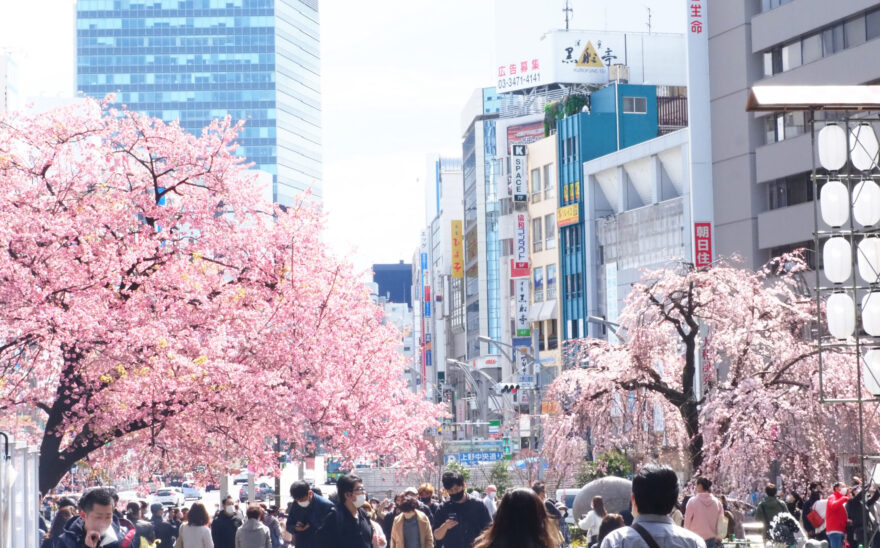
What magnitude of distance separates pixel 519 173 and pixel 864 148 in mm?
64688

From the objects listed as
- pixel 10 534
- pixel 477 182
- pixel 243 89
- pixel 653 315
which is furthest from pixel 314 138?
pixel 10 534

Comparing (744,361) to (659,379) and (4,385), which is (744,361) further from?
(4,385)

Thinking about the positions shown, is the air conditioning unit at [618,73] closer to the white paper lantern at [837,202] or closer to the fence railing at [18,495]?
the white paper lantern at [837,202]

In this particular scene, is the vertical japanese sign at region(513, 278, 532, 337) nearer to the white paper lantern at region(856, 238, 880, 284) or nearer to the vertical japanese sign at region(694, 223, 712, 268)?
the vertical japanese sign at region(694, 223, 712, 268)

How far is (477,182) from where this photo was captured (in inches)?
3789

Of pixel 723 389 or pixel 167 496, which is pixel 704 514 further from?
pixel 167 496

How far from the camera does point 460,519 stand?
41.8 ft

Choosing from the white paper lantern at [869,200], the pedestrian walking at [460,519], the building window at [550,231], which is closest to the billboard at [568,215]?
the building window at [550,231]

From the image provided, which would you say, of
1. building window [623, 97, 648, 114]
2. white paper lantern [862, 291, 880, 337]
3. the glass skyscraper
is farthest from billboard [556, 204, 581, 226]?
the glass skyscraper

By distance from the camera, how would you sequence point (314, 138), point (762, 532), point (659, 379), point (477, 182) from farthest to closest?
point (314, 138) < point (477, 182) < point (659, 379) < point (762, 532)

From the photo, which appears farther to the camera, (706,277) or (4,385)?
(706,277)

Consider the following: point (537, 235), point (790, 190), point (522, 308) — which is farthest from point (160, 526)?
point (522, 308)

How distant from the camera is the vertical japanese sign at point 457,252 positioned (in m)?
108

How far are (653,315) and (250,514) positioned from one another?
11849mm
